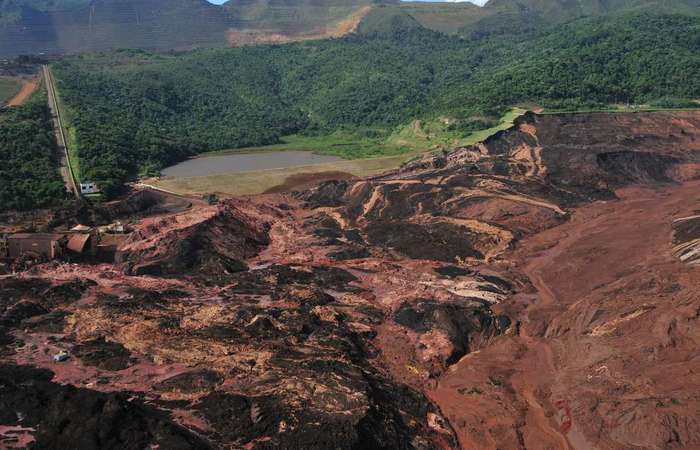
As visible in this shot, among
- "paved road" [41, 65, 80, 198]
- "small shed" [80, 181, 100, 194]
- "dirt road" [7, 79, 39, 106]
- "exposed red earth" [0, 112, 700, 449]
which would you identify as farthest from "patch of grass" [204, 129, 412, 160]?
"small shed" [80, 181, 100, 194]

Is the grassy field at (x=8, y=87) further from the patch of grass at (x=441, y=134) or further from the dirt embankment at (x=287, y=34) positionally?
the dirt embankment at (x=287, y=34)

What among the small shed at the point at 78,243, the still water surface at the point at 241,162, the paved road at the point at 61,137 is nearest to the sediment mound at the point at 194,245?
the small shed at the point at 78,243

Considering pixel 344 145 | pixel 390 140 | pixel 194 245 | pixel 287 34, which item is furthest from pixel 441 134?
pixel 287 34

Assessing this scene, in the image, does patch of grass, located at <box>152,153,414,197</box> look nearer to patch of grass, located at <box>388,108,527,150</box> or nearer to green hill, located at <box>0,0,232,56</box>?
patch of grass, located at <box>388,108,527,150</box>

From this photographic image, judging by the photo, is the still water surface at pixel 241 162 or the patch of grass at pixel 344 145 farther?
the patch of grass at pixel 344 145

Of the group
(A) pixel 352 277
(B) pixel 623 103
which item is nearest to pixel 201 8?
(B) pixel 623 103

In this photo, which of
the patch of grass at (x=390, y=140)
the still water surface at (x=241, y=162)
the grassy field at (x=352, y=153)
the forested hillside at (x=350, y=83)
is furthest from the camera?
the forested hillside at (x=350, y=83)
